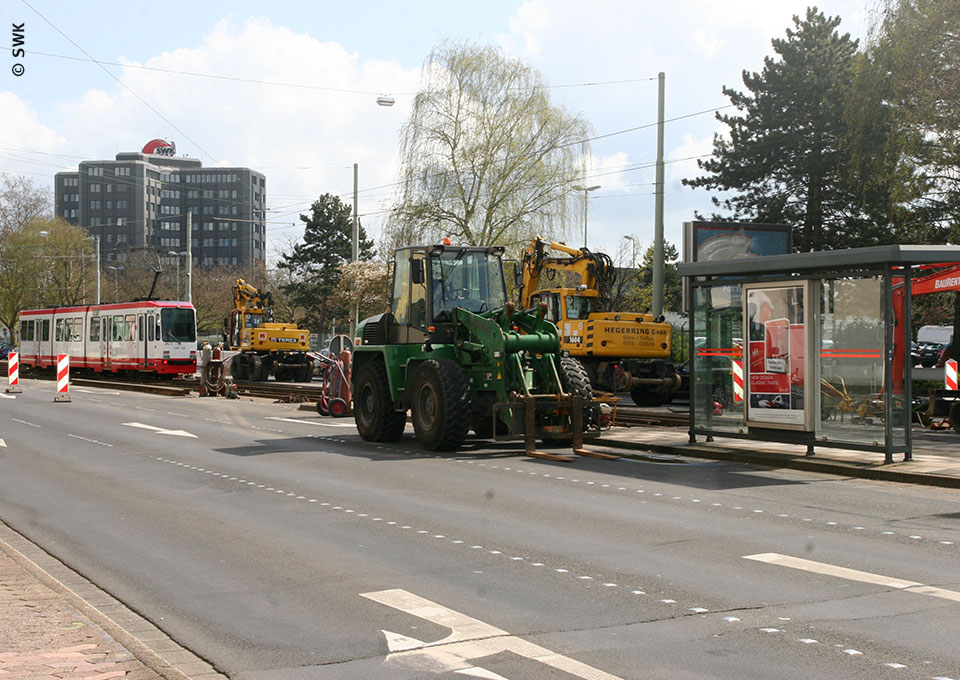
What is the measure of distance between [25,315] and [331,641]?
2076 inches

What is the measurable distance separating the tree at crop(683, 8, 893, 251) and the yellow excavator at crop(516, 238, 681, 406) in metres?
16.8

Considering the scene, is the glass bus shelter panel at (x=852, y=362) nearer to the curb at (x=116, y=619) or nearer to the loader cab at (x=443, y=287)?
the loader cab at (x=443, y=287)

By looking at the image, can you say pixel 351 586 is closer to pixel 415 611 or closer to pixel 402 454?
pixel 415 611

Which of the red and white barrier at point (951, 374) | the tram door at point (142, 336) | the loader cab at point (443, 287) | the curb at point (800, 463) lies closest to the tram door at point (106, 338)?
the tram door at point (142, 336)

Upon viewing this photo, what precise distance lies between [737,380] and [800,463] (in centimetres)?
225

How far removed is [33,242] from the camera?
76.2 meters

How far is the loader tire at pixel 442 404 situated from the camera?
15727 mm

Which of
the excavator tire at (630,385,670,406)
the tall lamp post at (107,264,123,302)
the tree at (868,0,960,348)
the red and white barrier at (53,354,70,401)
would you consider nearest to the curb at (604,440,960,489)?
the excavator tire at (630,385,670,406)

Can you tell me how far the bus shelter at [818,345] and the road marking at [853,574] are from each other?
6.05 meters

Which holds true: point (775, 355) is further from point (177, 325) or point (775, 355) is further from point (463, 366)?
point (177, 325)

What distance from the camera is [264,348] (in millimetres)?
44188

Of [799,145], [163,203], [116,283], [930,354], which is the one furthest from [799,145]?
[163,203]

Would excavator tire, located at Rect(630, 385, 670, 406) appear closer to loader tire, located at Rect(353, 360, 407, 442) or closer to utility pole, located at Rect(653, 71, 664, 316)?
utility pole, located at Rect(653, 71, 664, 316)

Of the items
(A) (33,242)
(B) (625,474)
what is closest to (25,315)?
(A) (33,242)
